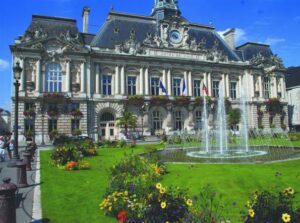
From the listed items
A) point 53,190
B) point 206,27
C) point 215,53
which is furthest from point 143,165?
point 206,27

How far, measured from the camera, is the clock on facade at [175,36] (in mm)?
51294

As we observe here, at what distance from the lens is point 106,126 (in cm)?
4588

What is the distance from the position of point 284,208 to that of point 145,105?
42046 mm

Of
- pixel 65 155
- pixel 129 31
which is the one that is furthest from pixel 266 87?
pixel 65 155

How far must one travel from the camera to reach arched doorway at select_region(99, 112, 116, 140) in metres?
45.6

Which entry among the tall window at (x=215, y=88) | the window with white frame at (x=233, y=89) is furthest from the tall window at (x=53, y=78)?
the window with white frame at (x=233, y=89)

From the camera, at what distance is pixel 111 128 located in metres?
45.9

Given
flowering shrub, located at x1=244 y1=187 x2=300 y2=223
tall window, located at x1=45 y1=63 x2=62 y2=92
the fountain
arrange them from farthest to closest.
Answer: tall window, located at x1=45 y1=63 x2=62 y2=92
the fountain
flowering shrub, located at x1=244 y1=187 x2=300 y2=223

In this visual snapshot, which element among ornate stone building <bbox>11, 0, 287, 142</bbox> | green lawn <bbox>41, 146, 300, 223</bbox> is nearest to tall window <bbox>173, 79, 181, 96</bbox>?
ornate stone building <bbox>11, 0, 287, 142</bbox>

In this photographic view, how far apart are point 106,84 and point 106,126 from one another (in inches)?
263

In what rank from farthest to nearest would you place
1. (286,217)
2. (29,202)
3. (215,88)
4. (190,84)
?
1. (215,88)
2. (190,84)
3. (29,202)
4. (286,217)

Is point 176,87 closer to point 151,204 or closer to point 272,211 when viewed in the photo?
point 151,204

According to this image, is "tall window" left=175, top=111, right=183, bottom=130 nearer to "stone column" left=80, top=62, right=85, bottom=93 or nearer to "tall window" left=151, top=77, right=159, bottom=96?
"tall window" left=151, top=77, right=159, bottom=96

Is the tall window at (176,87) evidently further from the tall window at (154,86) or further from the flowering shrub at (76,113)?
the flowering shrub at (76,113)
